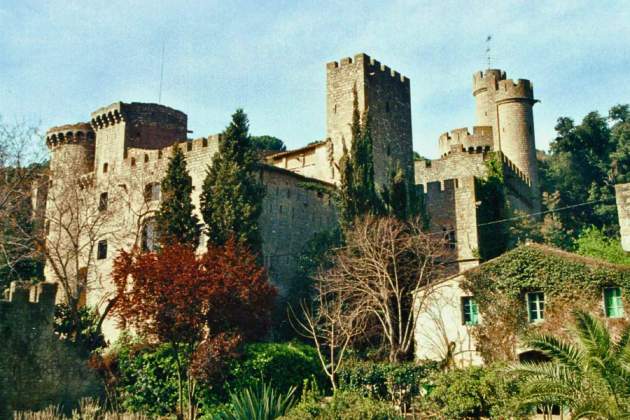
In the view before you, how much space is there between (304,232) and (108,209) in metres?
9.66

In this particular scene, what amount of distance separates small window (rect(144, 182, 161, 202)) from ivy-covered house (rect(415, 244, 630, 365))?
46.2 feet

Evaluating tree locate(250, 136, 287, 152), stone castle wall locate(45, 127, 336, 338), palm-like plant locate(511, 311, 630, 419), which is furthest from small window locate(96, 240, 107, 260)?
tree locate(250, 136, 287, 152)

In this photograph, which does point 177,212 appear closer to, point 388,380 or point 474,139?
point 388,380

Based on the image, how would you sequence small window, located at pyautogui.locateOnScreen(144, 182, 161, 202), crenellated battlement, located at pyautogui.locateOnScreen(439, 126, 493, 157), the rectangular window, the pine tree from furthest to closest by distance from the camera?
crenellated battlement, located at pyautogui.locateOnScreen(439, 126, 493, 157), small window, located at pyautogui.locateOnScreen(144, 182, 161, 202), the pine tree, the rectangular window

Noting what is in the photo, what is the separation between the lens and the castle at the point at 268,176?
103 ft

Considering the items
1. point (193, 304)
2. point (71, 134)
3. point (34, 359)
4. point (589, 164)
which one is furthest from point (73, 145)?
point (589, 164)

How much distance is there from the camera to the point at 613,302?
22938 millimetres

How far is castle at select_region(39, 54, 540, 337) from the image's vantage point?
3141 cm

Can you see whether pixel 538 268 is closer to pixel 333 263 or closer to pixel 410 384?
pixel 410 384

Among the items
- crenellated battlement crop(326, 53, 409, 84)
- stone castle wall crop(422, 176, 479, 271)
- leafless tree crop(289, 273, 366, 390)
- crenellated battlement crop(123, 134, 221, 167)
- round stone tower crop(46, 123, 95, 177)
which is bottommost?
leafless tree crop(289, 273, 366, 390)

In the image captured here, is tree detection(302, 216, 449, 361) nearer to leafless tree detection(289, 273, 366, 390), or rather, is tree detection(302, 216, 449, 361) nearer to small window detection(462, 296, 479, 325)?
leafless tree detection(289, 273, 366, 390)

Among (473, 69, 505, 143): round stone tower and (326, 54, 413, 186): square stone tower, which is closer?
(326, 54, 413, 186): square stone tower

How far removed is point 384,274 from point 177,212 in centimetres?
894

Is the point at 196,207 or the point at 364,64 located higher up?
the point at 364,64
